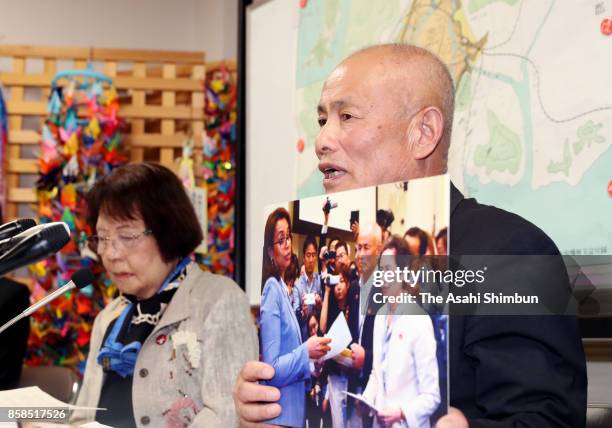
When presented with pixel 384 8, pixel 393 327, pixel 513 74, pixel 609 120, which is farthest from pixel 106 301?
pixel 393 327

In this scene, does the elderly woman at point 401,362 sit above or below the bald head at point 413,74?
below

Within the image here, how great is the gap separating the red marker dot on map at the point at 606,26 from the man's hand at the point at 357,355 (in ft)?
3.60

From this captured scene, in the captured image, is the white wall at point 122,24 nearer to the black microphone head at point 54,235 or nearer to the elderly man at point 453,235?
the elderly man at point 453,235

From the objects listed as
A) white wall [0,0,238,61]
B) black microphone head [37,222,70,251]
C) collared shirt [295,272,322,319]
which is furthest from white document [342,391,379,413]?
white wall [0,0,238,61]

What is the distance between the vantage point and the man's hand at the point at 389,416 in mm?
995

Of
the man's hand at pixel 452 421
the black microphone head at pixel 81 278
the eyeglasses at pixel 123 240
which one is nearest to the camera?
the man's hand at pixel 452 421

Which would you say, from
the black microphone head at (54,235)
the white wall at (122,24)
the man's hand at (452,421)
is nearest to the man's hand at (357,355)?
the man's hand at (452,421)

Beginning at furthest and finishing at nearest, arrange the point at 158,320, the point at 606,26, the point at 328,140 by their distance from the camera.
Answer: the point at 158,320, the point at 606,26, the point at 328,140

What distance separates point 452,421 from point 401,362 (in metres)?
0.10

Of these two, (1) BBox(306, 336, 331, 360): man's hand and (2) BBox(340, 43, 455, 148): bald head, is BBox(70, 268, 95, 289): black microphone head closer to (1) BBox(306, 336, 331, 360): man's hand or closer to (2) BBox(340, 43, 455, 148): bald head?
(1) BBox(306, 336, 331, 360): man's hand

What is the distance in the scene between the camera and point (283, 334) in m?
1.16

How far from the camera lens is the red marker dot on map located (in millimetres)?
1779

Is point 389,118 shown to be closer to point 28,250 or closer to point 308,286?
point 308,286

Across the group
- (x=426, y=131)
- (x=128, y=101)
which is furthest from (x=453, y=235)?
(x=128, y=101)
